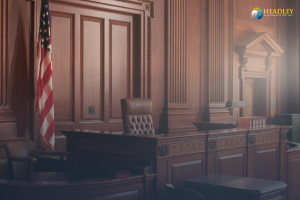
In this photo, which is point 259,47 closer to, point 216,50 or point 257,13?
point 257,13

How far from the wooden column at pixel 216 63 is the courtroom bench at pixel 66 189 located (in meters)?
4.13

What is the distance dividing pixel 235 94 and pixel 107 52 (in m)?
3.27

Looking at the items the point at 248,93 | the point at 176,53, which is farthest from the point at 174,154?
the point at 248,93

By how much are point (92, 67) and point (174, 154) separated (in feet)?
8.16

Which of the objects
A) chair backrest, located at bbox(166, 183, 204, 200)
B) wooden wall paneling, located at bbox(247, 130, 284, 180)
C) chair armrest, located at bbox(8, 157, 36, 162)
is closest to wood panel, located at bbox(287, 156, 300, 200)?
wooden wall paneling, located at bbox(247, 130, 284, 180)

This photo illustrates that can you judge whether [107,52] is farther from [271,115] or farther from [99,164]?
[271,115]

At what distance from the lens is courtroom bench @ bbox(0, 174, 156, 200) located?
8.07 ft

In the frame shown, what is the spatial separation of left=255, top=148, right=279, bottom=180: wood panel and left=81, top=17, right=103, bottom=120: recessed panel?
2.34 m

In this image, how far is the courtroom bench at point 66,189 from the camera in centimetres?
246

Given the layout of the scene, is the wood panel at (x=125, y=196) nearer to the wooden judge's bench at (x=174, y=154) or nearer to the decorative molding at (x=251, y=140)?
the wooden judge's bench at (x=174, y=154)

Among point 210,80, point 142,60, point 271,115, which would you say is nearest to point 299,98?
point 271,115

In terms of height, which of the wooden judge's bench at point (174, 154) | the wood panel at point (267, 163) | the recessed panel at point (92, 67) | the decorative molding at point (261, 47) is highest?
the decorative molding at point (261, 47)

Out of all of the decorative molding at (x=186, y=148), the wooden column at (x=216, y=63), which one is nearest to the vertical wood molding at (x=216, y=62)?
the wooden column at (x=216, y=63)

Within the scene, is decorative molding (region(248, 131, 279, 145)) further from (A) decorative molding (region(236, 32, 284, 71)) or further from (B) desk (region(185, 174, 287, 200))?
(A) decorative molding (region(236, 32, 284, 71))
